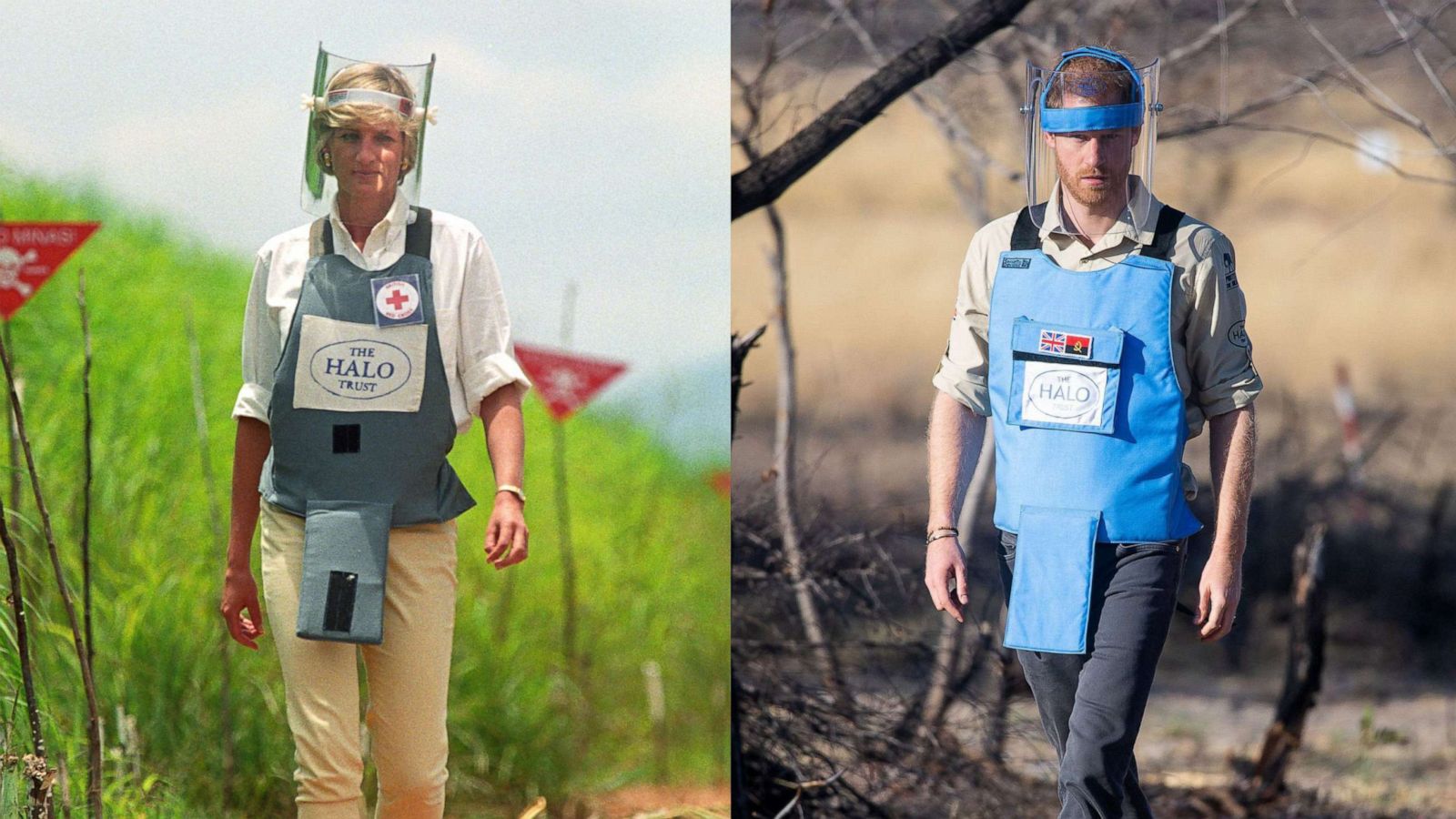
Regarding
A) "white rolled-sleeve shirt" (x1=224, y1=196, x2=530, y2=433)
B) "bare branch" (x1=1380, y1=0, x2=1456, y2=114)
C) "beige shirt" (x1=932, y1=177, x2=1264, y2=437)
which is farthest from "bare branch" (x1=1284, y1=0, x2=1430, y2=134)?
"white rolled-sleeve shirt" (x1=224, y1=196, x2=530, y2=433)

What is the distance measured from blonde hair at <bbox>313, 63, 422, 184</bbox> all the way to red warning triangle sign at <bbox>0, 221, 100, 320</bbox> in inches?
42.6

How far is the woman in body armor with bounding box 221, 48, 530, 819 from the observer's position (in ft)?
11.0

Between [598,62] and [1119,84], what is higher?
[598,62]

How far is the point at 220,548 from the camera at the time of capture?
4.29 meters

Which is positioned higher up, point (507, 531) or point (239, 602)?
point (507, 531)

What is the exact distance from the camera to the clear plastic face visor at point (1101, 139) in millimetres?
3311

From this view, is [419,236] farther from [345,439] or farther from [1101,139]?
[1101,139]

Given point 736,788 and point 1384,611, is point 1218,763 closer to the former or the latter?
point 1384,611

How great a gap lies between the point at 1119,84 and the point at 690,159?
152cm

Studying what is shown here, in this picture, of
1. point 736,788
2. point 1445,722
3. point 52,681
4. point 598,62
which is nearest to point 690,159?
point 598,62

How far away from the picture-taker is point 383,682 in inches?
136

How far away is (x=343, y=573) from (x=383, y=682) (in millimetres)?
294

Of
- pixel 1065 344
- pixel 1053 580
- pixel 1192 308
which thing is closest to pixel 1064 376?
pixel 1065 344

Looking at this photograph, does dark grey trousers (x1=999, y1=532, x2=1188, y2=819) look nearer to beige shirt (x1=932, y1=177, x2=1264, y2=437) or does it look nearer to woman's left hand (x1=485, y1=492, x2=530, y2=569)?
beige shirt (x1=932, y1=177, x2=1264, y2=437)
